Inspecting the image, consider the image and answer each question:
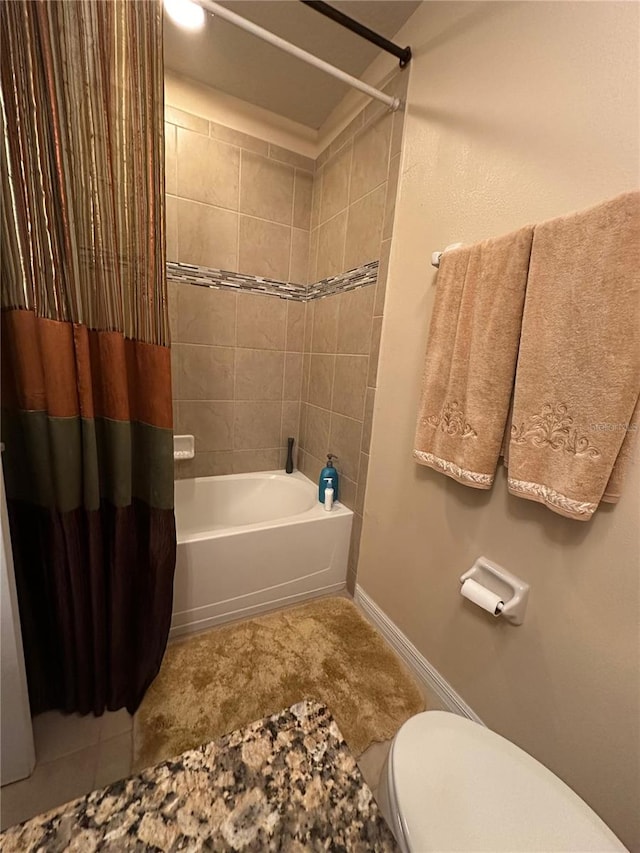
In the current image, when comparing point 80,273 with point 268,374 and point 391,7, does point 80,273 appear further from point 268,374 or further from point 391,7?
point 391,7

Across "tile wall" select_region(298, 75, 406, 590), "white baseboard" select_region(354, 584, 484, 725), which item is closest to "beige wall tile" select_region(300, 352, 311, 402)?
"tile wall" select_region(298, 75, 406, 590)

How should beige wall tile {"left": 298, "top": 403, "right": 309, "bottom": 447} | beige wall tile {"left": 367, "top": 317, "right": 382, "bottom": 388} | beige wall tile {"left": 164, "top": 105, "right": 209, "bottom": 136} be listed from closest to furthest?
1. beige wall tile {"left": 367, "top": 317, "right": 382, "bottom": 388}
2. beige wall tile {"left": 164, "top": 105, "right": 209, "bottom": 136}
3. beige wall tile {"left": 298, "top": 403, "right": 309, "bottom": 447}

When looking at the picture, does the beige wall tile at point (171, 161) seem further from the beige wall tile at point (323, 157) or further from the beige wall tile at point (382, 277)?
the beige wall tile at point (382, 277)

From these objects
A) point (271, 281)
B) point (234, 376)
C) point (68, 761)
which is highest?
point (271, 281)

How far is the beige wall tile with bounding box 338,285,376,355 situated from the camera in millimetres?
1632

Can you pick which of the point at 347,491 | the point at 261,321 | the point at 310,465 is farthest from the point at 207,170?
the point at 347,491

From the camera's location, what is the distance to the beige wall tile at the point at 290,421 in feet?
7.45

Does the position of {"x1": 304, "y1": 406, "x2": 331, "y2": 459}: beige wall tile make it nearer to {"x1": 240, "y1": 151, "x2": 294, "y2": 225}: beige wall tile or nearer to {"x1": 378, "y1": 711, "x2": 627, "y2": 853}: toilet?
{"x1": 240, "y1": 151, "x2": 294, "y2": 225}: beige wall tile

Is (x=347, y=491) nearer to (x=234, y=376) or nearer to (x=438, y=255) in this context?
(x=234, y=376)

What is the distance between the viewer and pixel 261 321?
2.07 metres

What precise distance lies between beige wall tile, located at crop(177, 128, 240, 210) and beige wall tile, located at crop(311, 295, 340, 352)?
2.28ft

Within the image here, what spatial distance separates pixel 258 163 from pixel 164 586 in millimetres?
2130

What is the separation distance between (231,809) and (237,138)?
7.97 feet

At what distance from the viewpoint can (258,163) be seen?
1.89m
